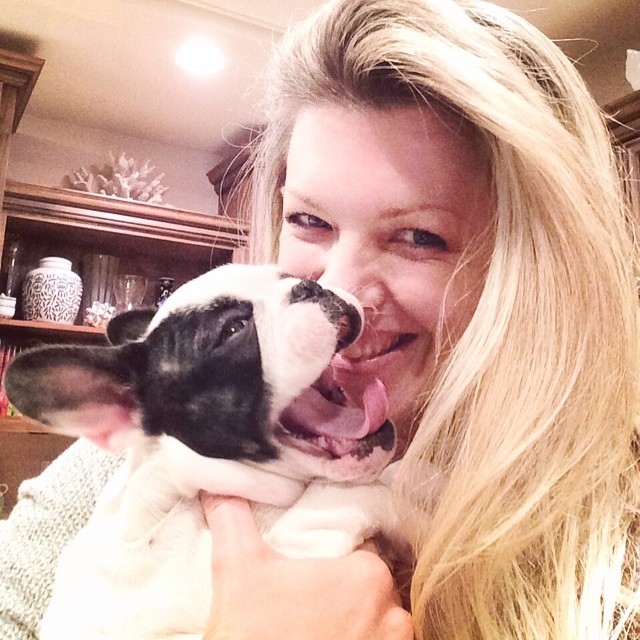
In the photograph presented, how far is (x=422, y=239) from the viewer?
735 mm

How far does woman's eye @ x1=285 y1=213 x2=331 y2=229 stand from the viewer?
2.47 ft

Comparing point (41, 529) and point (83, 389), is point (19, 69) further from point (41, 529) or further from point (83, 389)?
point (83, 389)

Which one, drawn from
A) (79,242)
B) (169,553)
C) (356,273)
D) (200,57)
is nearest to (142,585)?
(169,553)

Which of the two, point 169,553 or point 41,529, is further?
point 41,529

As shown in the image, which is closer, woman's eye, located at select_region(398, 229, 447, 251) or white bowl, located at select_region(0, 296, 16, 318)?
woman's eye, located at select_region(398, 229, 447, 251)

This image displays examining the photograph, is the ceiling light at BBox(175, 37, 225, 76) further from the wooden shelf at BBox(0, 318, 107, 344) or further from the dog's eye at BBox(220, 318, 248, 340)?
the dog's eye at BBox(220, 318, 248, 340)

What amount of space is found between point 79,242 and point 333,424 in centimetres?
256

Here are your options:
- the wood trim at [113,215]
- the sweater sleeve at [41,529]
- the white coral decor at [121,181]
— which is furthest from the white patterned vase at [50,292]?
the sweater sleeve at [41,529]

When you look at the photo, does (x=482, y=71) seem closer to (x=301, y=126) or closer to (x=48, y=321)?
(x=301, y=126)

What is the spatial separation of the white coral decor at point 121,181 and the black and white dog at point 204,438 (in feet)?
7.84

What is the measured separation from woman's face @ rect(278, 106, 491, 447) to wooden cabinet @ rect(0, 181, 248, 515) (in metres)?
1.60

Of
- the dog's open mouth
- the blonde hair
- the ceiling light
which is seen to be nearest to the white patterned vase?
the ceiling light

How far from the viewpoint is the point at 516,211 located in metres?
0.73

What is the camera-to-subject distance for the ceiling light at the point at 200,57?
8.21 ft
